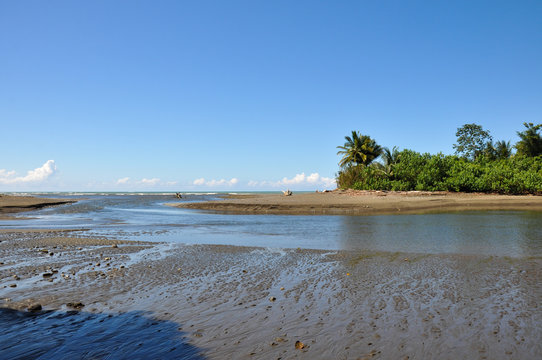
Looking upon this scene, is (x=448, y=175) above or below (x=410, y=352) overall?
above

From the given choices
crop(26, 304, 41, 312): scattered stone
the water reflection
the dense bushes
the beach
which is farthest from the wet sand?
the dense bushes

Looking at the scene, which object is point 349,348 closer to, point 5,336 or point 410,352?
point 410,352

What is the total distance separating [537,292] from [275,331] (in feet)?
16.9

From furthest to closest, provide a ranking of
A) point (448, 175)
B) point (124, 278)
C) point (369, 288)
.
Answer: point (448, 175)
point (124, 278)
point (369, 288)

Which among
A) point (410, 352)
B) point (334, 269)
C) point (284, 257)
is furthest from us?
point (284, 257)

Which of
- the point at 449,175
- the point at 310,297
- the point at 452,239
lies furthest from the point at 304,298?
the point at 449,175

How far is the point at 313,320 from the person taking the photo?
16.3 feet

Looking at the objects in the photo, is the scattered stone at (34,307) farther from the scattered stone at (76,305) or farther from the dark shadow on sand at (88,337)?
the scattered stone at (76,305)

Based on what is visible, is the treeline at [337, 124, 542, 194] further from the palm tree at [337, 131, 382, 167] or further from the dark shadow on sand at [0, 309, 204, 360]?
the dark shadow on sand at [0, 309, 204, 360]

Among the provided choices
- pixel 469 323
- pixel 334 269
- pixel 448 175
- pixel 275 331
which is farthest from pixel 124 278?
pixel 448 175

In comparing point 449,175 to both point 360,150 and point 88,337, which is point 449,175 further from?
point 88,337

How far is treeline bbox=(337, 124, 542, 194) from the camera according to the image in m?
39.0

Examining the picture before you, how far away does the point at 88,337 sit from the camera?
176 inches

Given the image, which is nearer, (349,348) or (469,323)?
(349,348)
